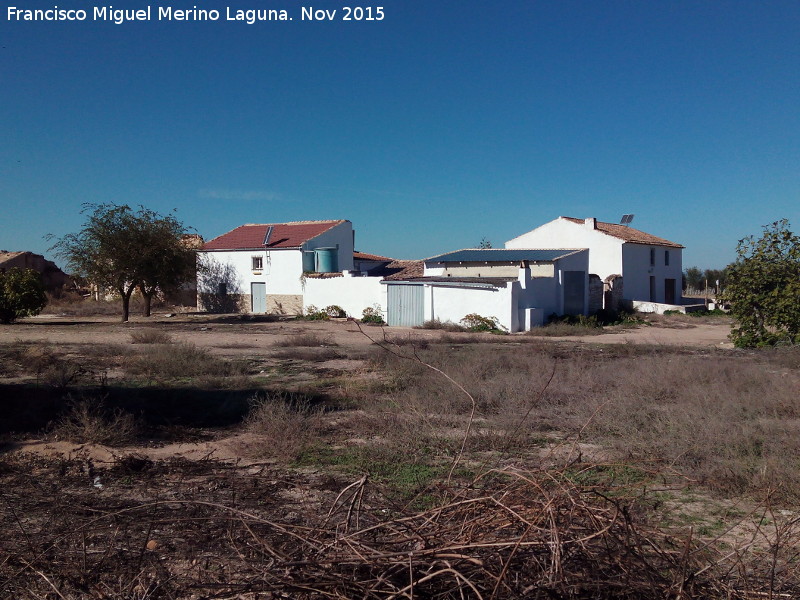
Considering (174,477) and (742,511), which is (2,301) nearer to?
(174,477)

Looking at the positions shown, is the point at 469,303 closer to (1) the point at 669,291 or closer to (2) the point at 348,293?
(2) the point at 348,293

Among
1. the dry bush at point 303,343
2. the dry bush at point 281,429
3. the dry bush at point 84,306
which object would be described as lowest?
the dry bush at point 281,429

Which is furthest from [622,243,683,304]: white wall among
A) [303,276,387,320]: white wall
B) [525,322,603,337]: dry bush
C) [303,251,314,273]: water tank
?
[303,251,314,273]: water tank

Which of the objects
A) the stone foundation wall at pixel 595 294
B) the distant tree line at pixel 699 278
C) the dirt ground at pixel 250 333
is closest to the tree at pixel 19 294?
the dirt ground at pixel 250 333

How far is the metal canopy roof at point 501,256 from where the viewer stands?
33.1m

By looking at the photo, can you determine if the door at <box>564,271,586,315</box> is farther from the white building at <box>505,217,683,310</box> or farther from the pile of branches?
the pile of branches

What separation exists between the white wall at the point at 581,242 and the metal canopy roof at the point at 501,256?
5.04m

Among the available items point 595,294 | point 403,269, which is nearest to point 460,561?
point 595,294

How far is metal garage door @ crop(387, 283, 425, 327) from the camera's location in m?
31.5

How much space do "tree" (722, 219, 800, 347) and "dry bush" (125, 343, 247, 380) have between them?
13.3 m

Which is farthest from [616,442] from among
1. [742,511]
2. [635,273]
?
[635,273]

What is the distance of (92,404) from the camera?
8.66m

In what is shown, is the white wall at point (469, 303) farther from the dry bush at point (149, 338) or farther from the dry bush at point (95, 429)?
the dry bush at point (95, 429)

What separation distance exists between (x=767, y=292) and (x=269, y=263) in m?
28.0
